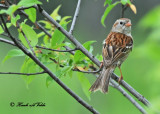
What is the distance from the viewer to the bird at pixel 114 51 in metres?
3.22

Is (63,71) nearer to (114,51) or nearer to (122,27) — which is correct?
(114,51)

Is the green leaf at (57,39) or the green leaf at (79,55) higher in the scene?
the green leaf at (57,39)

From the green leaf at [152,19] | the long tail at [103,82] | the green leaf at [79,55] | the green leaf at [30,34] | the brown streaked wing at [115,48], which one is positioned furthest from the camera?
the brown streaked wing at [115,48]

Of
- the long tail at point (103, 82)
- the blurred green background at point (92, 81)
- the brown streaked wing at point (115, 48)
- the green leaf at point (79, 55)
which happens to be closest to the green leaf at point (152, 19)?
the blurred green background at point (92, 81)

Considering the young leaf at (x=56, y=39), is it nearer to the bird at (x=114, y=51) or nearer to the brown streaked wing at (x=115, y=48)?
the bird at (x=114, y=51)

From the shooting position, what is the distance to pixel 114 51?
400cm

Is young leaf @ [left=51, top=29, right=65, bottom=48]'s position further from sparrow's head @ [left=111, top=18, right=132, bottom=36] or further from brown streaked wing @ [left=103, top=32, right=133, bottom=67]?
sparrow's head @ [left=111, top=18, right=132, bottom=36]

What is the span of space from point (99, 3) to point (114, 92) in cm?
738

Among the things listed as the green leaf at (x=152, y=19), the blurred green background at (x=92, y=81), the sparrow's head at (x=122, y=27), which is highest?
the sparrow's head at (x=122, y=27)

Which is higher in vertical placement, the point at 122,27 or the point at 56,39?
the point at 122,27

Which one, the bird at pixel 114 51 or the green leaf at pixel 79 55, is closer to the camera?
the green leaf at pixel 79 55

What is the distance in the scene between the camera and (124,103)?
28.6 ft

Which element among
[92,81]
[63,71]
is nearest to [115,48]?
[63,71]

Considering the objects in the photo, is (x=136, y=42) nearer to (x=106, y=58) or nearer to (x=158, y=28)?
(x=106, y=58)
